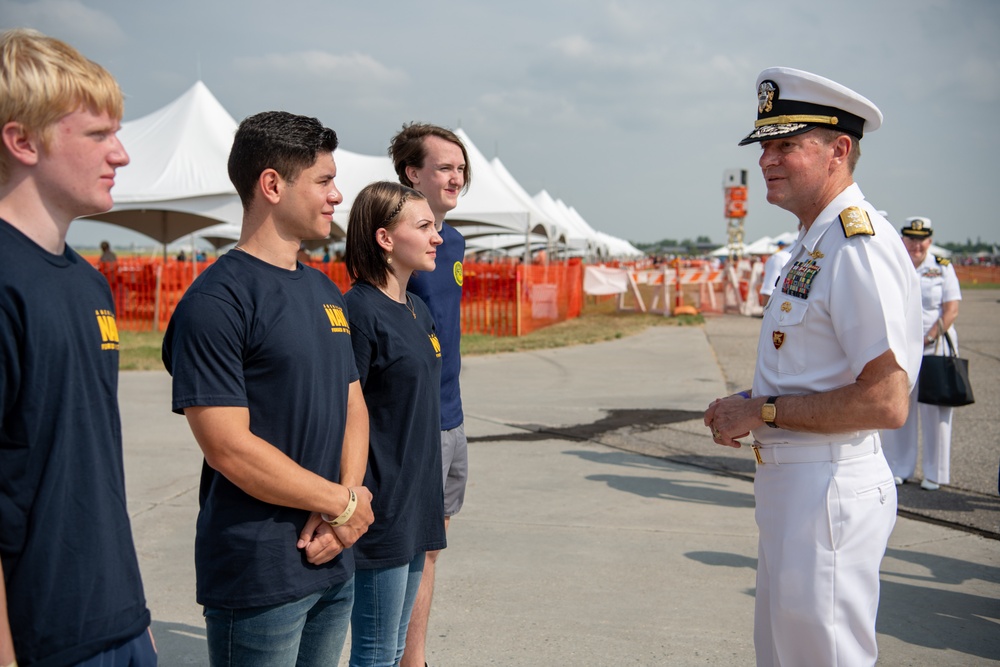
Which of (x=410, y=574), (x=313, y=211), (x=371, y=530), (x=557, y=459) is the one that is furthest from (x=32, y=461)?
(x=557, y=459)

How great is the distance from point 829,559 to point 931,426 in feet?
15.2

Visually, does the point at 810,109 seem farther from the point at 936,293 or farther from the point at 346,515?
the point at 936,293

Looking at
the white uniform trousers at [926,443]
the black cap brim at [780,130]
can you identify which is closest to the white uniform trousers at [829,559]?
the black cap brim at [780,130]

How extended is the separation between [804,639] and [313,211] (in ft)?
5.85

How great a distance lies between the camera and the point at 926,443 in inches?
252

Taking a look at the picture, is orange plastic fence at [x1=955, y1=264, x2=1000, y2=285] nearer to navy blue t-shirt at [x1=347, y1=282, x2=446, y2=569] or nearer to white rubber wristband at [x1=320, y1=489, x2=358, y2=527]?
navy blue t-shirt at [x1=347, y1=282, x2=446, y2=569]

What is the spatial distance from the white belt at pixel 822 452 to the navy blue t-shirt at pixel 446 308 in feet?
4.47

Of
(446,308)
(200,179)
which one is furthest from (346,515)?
(200,179)

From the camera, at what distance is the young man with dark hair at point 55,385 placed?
→ 155cm

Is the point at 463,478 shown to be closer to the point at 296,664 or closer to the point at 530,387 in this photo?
the point at 296,664

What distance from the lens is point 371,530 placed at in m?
2.65

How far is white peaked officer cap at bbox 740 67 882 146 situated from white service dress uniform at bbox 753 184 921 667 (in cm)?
23

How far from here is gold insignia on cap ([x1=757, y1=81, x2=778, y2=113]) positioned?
Answer: 264cm

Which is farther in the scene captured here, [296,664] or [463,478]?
[463,478]
